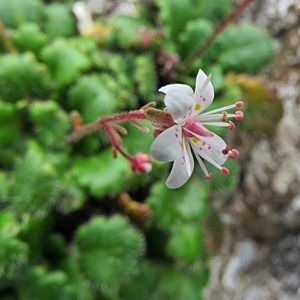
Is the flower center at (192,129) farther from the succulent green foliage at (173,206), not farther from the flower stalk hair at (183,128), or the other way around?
the succulent green foliage at (173,206)

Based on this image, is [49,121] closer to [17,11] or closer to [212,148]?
[17,11]

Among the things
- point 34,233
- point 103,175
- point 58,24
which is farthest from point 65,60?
point 34,233

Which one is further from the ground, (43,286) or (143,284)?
(43,286)

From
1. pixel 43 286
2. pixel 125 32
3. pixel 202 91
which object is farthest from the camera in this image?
pixel 125 32

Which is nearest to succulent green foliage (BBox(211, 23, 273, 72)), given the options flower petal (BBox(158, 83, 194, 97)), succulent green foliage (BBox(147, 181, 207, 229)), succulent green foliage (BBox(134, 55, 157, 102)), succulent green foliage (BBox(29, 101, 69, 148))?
succulent green foliage (BBox(134, 55, 157, 102))

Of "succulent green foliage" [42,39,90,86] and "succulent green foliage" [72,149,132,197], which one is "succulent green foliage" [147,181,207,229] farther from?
"succulent green foliage" [42,39,90,86]

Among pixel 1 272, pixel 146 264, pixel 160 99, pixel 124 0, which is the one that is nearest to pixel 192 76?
pixel 160 99

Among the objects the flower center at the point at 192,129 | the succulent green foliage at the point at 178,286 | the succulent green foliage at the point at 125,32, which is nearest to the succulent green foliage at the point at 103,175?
A: the succulent green foliage at the point at 178,286
